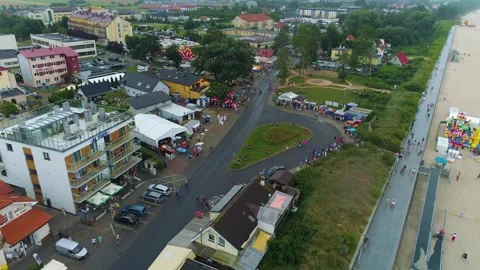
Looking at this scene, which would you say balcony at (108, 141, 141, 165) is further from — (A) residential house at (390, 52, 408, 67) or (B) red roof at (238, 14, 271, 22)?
(B) red roof at (238, 14, 271, 22)

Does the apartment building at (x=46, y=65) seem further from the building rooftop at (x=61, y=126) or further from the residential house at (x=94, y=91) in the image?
the building rooftop at (x=61, y=126)

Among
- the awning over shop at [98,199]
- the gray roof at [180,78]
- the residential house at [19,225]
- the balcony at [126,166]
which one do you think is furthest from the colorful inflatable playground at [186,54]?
the residential house at [19,225]

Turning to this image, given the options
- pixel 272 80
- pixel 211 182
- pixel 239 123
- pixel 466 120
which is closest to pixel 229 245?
pixel 211 182

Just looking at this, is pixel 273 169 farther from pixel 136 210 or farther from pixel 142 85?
pixel 142 85

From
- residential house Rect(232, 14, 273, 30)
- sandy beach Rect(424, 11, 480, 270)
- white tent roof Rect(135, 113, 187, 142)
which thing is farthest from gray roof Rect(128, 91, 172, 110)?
residential house Rect(232, 14, 273, 30)

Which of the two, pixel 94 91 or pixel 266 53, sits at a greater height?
pixel 266 53

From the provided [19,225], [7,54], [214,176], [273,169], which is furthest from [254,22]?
[19,225]
